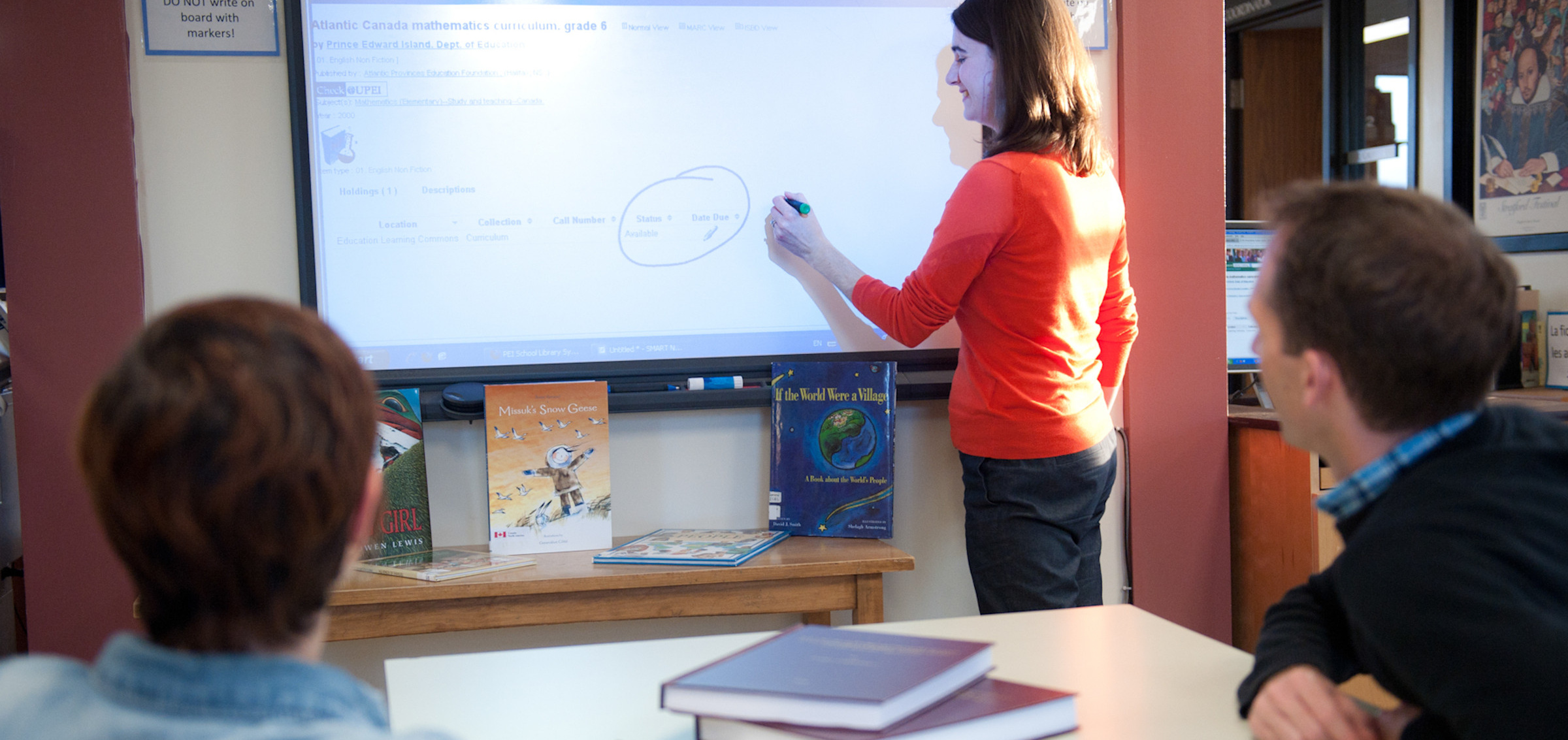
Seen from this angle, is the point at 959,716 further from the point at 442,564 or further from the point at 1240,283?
the point at 1240,283

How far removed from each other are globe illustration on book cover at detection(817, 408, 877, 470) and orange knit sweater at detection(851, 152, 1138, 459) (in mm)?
311

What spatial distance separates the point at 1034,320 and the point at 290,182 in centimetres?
153

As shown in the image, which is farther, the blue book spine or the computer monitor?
the computer monitor

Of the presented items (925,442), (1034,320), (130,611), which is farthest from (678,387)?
(130,611)

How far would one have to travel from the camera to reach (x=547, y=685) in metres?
1.10

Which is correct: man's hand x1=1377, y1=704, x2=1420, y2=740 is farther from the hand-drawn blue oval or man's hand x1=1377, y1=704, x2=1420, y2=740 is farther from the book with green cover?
the book with green cover

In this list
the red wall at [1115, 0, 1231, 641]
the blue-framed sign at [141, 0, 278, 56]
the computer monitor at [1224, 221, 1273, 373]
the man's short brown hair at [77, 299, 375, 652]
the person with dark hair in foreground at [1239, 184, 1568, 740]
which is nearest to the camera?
the man's short brown hair at [77, 299, 375, 652]

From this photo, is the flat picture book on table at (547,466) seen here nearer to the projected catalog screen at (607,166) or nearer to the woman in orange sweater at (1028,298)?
the projected catalog screen at (607,166)

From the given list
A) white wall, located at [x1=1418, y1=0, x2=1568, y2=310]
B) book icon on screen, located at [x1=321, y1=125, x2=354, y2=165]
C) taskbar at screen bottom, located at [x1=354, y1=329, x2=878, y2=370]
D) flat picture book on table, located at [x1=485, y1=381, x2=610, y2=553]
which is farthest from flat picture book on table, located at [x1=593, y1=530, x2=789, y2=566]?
white wall, located at [x1=1418, y1=0, x2=1568, y2=310]

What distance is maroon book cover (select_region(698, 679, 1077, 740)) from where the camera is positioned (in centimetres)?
83

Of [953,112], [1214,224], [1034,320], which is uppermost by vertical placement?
[953,112]

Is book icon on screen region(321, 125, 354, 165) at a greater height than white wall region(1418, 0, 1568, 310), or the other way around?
white wall region(1418, 0, 1568, 310)

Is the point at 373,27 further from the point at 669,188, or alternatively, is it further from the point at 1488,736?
the point at 1488,736

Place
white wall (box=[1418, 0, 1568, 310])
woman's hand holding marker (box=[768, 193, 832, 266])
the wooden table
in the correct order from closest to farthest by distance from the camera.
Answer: the wooden table
woman's hand holding marker (box=[768, 193, 832, 266])
white wall (box=[1418, 0, 1568, 310])
